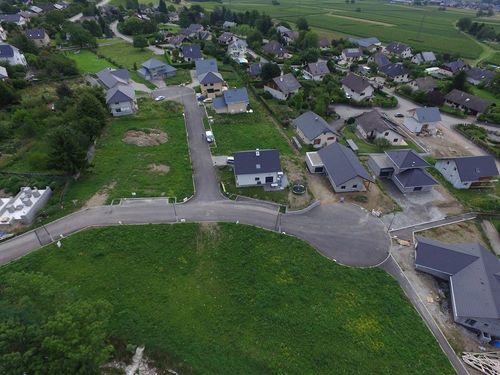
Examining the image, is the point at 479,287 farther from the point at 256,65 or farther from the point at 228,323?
the point at 256,65

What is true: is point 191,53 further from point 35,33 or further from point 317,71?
point 35,33

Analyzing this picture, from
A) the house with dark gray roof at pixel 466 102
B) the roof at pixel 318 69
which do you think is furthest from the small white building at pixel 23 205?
the house with dark gray roof at pixel 466 102

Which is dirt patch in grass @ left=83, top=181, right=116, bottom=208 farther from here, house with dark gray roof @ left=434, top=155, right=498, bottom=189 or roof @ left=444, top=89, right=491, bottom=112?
roof @ left=444, top=89, right=491, bottom=112

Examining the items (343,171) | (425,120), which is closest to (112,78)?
(343,171)

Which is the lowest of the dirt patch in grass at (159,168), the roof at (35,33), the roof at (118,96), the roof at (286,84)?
the dirt patch in grass at (159,168)

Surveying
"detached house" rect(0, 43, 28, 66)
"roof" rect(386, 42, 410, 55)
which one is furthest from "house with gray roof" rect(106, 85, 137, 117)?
"roof" rect(386, 42, 410, 55)

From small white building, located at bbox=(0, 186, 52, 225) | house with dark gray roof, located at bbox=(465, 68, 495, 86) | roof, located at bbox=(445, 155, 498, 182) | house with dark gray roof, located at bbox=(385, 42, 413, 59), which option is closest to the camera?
small white building, located at bbox=(0, 186, 52, 225)

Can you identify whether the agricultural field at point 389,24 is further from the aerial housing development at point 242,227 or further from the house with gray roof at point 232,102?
the house with gray roof at point 232,102
